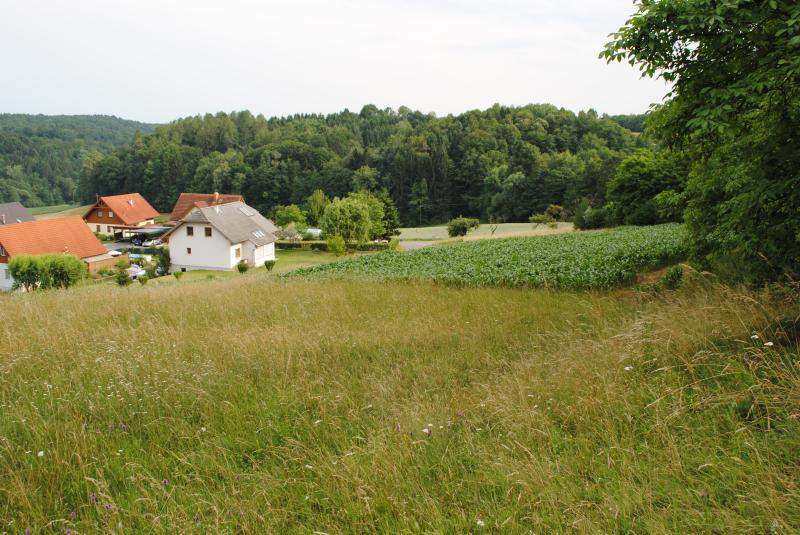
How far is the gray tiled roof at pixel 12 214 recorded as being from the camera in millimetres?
54513

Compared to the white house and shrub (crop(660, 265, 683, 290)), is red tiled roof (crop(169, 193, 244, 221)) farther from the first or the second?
shrub (crop(660, 265, 683, 290))

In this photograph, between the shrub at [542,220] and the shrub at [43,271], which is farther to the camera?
the shrub at [542,220]

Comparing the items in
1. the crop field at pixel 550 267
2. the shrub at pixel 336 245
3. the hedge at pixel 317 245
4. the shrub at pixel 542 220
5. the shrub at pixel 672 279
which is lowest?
the hedge at pixel 317 245

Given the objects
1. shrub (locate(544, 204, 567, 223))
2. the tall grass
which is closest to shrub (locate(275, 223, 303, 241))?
shrub (locate(544, 204, 567, 223))

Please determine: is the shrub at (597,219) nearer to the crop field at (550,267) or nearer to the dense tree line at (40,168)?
the crop field at (550,267)

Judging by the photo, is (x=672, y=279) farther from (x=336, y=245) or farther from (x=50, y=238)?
(x=50, y=238)

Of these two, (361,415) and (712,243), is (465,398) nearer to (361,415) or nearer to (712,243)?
(361,415)

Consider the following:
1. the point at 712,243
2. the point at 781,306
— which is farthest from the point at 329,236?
the point at 781,306

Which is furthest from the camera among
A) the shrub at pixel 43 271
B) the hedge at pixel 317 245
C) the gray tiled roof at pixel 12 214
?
the hedge at pixel 317 245

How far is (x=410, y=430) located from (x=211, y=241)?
4564 cm

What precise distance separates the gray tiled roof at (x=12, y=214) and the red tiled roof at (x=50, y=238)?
1703 cm

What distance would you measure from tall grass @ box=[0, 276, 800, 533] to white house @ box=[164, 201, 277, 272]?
41.0 m

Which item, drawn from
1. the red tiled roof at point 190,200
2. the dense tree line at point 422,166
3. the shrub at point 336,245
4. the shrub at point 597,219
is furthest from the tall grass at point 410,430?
the red tiled roof at point 190,200

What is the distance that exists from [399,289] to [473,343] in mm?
4861
